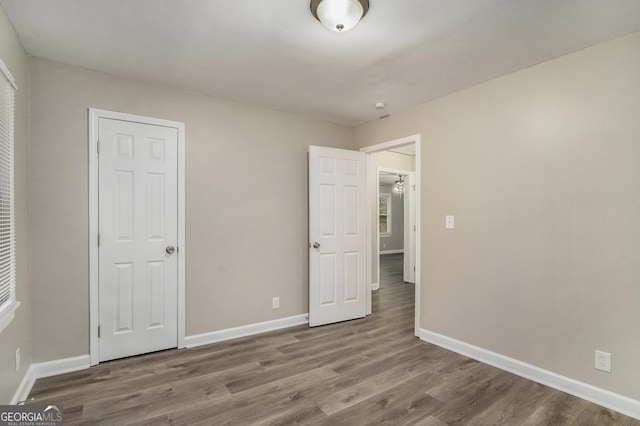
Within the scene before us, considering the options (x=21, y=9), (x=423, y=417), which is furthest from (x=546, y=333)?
(x=21, y=9)

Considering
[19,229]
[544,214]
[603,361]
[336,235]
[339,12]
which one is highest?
[339,12]

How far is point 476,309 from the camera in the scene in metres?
2.91

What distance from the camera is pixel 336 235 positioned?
3889mm

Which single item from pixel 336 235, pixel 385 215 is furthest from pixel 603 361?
pixel 385 215

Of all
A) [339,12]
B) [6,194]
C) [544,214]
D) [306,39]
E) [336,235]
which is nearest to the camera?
[339,12]

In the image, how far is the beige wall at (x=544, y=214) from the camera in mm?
2113

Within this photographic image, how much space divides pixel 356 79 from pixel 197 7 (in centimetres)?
143

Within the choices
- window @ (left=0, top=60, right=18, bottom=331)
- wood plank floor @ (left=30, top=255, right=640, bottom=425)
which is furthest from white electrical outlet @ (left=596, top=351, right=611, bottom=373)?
window @ (left=0, top=60, right=18, bottom=331)

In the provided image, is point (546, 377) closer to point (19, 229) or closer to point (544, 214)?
point (544, 214)

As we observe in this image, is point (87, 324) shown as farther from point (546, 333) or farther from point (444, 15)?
point (546, 333)

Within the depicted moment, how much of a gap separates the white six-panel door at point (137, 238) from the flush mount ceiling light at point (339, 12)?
1906 mm

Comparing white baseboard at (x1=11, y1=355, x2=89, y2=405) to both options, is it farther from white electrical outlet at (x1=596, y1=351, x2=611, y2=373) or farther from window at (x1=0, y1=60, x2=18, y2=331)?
white electrical outlet at (x1=596, y1=351, x2=611, y2=373)

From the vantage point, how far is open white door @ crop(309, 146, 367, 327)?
12.3ft

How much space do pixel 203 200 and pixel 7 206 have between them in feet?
4.79
